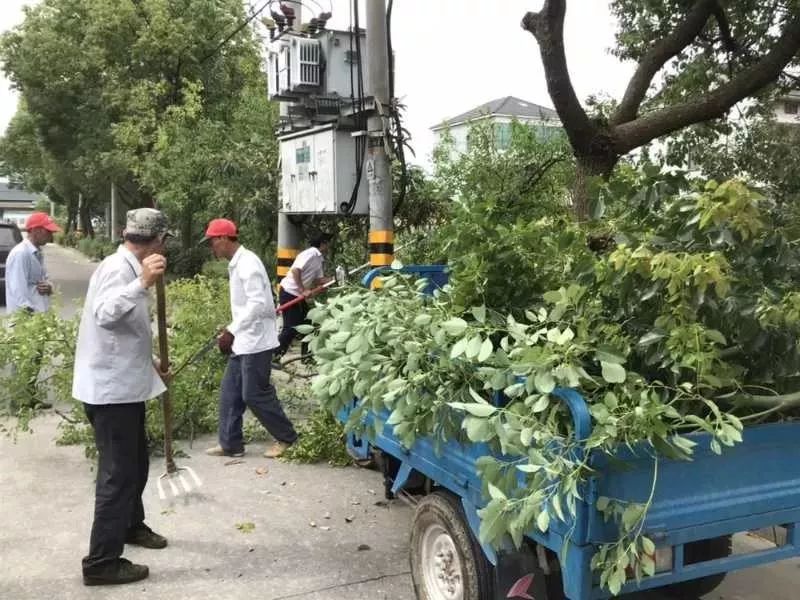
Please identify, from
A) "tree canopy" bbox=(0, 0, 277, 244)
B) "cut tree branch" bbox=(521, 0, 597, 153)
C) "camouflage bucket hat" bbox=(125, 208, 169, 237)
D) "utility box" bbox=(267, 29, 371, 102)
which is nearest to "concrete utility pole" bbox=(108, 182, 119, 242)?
"tree canopy" bbox=(0, 0, 277, 244)

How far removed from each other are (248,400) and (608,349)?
141 inches

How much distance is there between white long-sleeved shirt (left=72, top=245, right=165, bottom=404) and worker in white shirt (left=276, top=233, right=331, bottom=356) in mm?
3776

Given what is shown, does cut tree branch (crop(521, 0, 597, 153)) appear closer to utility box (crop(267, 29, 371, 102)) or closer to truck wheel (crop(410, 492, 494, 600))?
utility box (crop(267, 29, 371, 102))

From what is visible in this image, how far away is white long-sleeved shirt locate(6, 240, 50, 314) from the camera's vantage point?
7.16m

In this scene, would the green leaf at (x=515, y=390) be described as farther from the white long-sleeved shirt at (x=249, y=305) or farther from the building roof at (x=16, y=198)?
the building roof at (x=16, y=198)

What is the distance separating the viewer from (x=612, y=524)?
2514 millimetres

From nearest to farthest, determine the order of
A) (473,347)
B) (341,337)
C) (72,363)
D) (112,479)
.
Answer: (473,347) < (341,337) < (112,479) < (72,363)

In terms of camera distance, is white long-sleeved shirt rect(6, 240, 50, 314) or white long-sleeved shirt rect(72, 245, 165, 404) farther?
white long-sleeved shirt rect(6, 240, 50, 314)

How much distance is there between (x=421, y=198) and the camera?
9.64 m

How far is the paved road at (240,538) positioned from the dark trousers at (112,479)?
200 millimetres

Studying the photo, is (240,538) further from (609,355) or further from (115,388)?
(609,355)

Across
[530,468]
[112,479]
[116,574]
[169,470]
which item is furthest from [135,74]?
[530,468]

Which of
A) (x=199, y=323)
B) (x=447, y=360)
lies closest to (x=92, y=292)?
(x=447, y=360)

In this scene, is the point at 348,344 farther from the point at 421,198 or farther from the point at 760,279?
the point at 421,198
